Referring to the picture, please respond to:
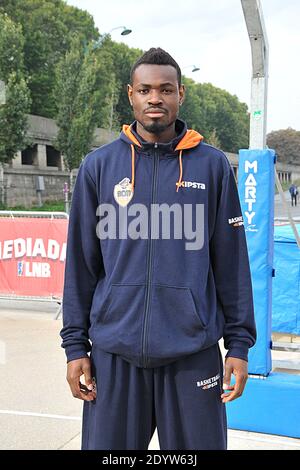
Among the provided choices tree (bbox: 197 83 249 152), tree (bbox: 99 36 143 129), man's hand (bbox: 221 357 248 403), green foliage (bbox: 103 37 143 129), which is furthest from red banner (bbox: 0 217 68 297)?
tree (bbox: 197 83 249 152)

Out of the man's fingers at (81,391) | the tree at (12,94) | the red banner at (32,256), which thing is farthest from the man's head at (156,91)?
the tree at (12,94)

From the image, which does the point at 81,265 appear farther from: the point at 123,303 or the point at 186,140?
the point at 186,140

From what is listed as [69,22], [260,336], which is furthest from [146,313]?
[69,22]

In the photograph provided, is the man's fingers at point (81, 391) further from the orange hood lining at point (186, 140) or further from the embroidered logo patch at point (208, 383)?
the orange hood lining at point (186, 140)

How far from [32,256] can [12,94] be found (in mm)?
21787

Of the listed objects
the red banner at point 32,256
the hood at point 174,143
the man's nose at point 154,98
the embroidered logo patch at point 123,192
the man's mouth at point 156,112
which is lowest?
the red banner at point 32,256

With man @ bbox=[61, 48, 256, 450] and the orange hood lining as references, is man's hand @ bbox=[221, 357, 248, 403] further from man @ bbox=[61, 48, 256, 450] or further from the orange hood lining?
the orange hood lining

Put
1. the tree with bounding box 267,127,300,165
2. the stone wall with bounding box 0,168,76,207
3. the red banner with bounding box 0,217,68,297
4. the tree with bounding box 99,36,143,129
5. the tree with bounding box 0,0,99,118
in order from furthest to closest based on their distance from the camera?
the tree with bounding box 267,127,300,165, the tree with bounding box 99,36,143,129, the tree with bounding box 0,0,99,118, the stone wall with bounding box 0,168,76,207, the red banner with bounding box 0,217,68,297

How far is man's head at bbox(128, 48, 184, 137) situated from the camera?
6.99ft

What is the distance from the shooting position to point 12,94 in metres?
27.8

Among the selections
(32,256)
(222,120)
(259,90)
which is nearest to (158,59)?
(259,90)

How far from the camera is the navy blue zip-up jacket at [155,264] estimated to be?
2035 mm

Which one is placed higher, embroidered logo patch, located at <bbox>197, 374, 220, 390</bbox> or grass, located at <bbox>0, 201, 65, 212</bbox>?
grass, located at <bbox>0, 201, 65, 212</bbox>
